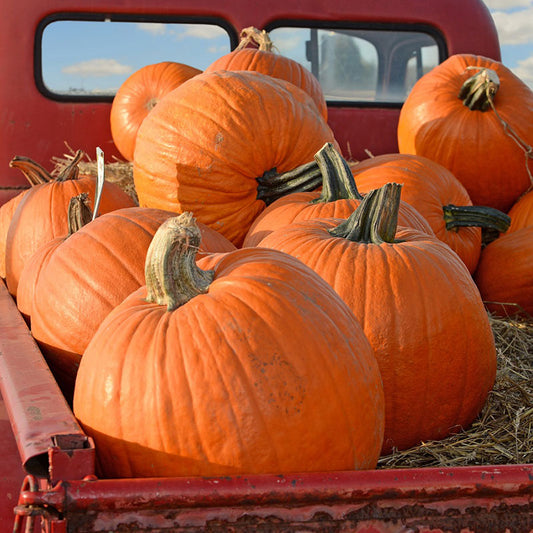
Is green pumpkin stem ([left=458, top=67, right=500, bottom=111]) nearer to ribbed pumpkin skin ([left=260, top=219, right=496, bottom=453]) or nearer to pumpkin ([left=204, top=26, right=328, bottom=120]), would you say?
pumpkin ([left=204, top=26, right=328, bottom=120])

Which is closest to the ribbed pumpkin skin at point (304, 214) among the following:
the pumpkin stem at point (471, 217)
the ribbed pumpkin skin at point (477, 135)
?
the pumpkin stem at point (471, 217)

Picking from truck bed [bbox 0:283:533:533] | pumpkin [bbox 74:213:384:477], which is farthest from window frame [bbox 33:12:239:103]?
truck bed [bbox 0:283:533:533]

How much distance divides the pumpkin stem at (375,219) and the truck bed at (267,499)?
882 millimetres

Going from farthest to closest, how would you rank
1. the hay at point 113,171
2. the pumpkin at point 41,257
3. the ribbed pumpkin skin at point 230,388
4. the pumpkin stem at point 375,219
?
the hay at point 113,171
the pumpkin at point 41,257
the pumpkin stem at point 375,219
the ribbed pumpkin skin at point 230,388

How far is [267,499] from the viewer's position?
3.49 ft

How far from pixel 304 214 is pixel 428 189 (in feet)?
2.35

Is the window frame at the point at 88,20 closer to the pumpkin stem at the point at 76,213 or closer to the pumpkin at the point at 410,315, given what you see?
the pumpkin stem at the point at 76,213

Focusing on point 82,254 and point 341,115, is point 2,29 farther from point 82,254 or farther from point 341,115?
point 82,254

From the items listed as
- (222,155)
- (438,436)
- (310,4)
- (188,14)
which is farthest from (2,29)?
(438,436)

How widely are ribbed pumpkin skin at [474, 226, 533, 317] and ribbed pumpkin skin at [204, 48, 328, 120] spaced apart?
1192 millimetres

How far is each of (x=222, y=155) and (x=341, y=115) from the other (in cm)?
182

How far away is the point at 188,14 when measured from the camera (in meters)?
4.05

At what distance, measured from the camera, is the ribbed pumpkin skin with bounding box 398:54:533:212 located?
11.4ft

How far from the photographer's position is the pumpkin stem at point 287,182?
2650 mm
